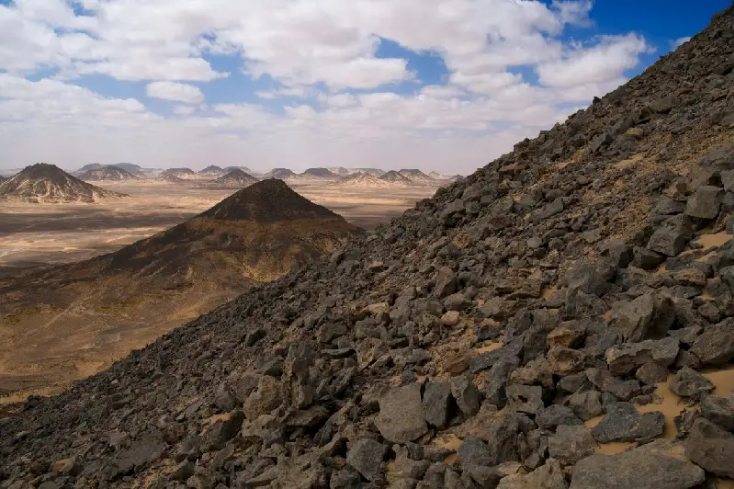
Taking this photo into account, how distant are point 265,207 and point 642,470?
43.4 metres

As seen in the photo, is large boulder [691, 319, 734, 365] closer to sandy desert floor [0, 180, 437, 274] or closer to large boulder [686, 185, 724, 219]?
large boulder [686, 185, 724, 219]

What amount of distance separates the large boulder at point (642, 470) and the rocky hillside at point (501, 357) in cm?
1

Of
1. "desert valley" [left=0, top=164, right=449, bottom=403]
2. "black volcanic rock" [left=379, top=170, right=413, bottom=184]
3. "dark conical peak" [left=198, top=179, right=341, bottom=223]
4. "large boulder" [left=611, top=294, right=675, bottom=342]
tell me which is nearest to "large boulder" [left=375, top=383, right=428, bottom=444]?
"large boulder" [left=611, top=294, right=675, bottom=342]

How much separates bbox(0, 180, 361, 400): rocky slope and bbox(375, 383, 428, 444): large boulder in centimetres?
1843

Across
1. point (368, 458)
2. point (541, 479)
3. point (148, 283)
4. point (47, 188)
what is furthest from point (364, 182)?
point (541, 479)

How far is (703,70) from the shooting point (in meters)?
11.2

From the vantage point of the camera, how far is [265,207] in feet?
147

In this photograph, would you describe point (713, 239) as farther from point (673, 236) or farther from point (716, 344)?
point (716, 344)

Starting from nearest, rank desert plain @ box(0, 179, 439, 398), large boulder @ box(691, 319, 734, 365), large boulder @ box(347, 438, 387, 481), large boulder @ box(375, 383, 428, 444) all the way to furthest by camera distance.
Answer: large boulder @ box(691, 319, 734, 365) < large boulder @ box(347, 438, 387, 481) < large boulder @ box(375, 383, 428, 444) < desert plain @ box(0, 179, 439, 398)

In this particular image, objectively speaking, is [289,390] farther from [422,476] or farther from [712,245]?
[712,245]

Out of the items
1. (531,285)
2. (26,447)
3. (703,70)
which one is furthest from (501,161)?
(26,447)

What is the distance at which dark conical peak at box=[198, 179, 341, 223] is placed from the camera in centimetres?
4362

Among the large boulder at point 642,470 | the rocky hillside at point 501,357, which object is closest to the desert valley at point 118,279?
the rocky hillside at point 501,357

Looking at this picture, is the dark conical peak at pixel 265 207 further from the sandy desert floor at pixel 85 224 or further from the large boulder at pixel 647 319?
the large boulder at pixel 647 319
